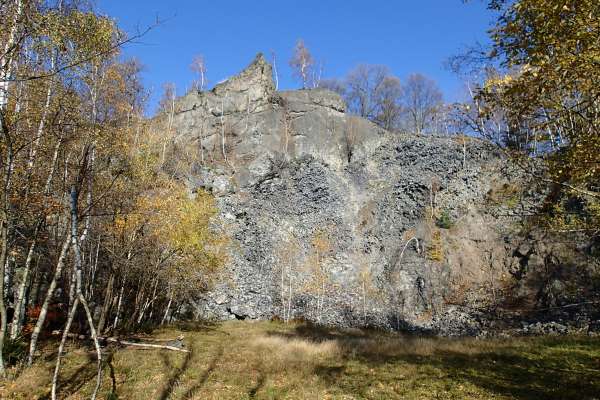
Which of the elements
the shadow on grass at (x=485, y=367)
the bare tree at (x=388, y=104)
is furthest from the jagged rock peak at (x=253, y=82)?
the shadow on grass at (x=485, y=367)

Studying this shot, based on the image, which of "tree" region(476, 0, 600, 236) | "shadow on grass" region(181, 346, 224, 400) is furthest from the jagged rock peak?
"tree" region(476, 0, 600, 236)

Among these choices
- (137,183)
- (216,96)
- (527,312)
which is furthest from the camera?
(216,96)

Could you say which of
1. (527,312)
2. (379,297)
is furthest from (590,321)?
(379,297)

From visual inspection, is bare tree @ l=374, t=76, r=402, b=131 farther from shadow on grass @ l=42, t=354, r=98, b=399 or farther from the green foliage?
shadow on grass @ l=42, t=354, r=98, b=399

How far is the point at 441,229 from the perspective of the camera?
35.5 metres

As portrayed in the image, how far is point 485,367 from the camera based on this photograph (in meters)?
11.1

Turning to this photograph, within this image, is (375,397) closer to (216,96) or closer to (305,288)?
(305,288)

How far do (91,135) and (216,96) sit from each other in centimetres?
3921

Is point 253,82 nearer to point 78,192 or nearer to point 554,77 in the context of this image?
point 78,192

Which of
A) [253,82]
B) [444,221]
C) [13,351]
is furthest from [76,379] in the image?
[253,82]

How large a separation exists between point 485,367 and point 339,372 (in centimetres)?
425

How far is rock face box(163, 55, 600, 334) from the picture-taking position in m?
30.5

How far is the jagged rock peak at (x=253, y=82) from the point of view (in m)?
47.1

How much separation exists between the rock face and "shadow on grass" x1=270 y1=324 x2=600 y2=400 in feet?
39.4
